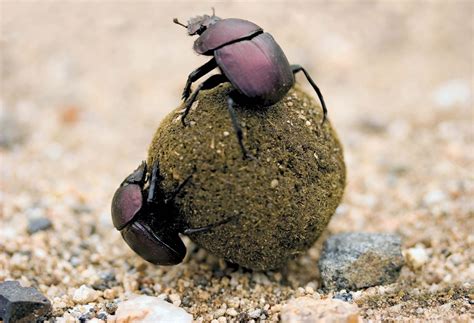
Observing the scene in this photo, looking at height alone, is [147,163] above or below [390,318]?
above

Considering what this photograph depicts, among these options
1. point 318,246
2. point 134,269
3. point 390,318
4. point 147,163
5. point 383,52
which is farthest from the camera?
point 383,52

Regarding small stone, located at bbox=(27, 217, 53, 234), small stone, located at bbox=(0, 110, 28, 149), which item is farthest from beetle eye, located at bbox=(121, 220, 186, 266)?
small stone, located at bbox=(0, 110, 28, 149)

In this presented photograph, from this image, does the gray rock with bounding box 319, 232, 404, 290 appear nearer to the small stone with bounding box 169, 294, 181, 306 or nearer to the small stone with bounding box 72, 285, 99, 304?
the small stone with bounding box 169, 294, 181, 306

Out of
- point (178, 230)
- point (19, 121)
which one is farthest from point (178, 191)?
point (19, 121)

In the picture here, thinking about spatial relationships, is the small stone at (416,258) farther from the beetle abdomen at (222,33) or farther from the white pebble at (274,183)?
the beetle abdomen at (222,33)

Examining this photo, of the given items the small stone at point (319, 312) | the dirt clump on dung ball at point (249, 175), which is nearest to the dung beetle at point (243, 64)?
the dirt clump on dung ball at point (249, 175)

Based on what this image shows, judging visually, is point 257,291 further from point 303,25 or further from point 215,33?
point 303,25

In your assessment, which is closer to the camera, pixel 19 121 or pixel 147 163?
pixel 147 163
